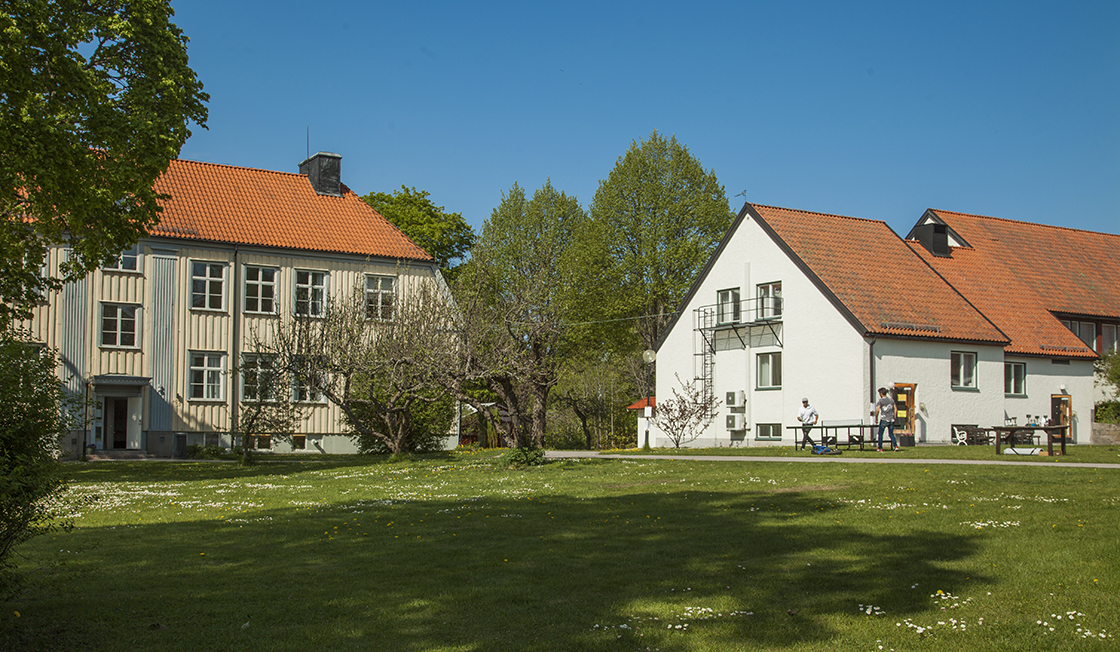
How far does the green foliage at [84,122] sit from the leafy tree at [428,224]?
33141mm

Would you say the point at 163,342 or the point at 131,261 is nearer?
the point at 131,261

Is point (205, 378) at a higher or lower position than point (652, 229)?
lower

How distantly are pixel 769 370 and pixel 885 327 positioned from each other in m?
5.52

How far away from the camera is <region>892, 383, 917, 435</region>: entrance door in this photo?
33703 mm

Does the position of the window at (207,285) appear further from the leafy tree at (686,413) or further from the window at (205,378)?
the leafy tree at (686,413)

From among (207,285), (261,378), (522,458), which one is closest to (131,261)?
(207,285)

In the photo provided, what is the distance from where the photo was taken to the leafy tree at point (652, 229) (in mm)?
54156

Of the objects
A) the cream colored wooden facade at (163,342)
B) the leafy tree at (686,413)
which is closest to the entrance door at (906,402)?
the leafy tree at (686,413)

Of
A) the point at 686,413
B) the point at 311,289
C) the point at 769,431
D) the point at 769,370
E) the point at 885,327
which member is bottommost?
the point at 769,431

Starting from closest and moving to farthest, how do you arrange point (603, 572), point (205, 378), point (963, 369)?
1. point (603, 572)
2. point (963, 369)
3. point (205, 378)

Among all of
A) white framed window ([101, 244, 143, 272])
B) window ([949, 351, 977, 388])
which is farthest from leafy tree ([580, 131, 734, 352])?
white framed window ([101, 244, 143, 272])

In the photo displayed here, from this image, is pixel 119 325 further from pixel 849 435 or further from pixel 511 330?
pixel 849 435

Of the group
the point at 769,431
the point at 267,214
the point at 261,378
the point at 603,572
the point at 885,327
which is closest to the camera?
the point at 603,572

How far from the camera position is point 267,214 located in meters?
42.8
